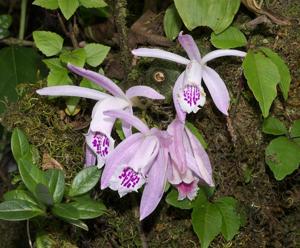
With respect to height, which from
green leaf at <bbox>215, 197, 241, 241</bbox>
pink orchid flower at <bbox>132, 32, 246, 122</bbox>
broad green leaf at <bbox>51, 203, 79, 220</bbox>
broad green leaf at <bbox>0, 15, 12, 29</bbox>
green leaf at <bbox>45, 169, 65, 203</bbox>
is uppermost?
pink orchid flower at <bbox>132, 32, 246, 122</bbox>

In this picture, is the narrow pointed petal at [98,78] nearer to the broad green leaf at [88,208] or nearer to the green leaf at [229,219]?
the broad green leaf at [88,208]

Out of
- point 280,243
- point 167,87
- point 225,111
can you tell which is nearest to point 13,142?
point 167,87

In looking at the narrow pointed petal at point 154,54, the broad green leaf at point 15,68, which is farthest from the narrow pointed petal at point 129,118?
the broad green leaf at point 15,68

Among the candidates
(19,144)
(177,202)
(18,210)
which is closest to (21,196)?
(18,210)

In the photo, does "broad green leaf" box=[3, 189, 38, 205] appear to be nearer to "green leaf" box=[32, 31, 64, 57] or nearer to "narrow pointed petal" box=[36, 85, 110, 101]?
"narrow pointed petal" box=[36, 85, 110, 101]

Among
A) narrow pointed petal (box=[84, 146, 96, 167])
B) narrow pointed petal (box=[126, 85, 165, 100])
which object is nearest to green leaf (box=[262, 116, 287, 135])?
narrow pointed petal (box=[126, 85, 165, 100])

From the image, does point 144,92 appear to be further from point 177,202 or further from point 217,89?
point 177,202

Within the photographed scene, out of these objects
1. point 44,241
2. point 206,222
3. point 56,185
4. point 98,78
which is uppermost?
point 98,78
